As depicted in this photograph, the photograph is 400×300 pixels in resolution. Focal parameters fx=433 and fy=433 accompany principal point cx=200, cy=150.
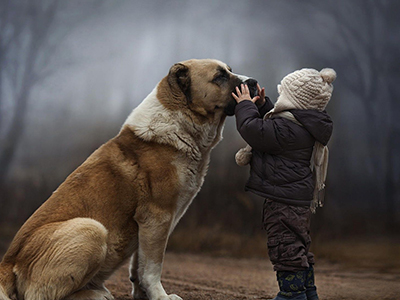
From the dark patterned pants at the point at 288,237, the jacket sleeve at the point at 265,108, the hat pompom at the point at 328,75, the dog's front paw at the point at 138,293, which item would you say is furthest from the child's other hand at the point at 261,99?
the dog's front paw at the point at 138,293

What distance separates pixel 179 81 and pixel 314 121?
1.15 m

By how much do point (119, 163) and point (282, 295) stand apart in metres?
1.58

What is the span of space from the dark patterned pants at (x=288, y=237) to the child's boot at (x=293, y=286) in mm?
51

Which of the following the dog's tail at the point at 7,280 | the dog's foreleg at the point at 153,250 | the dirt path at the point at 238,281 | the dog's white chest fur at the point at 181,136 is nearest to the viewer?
the dog's tail at the point at 7,280

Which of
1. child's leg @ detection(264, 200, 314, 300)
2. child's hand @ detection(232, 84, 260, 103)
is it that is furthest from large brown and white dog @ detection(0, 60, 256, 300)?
child's leg @ detection(264, 200, 314, 300)

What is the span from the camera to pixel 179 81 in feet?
11.8

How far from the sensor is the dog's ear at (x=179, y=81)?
11.7 ft

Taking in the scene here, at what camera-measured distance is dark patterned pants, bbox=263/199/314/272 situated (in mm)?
3104

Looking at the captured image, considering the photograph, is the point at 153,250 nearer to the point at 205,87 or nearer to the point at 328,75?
the point at 205,87

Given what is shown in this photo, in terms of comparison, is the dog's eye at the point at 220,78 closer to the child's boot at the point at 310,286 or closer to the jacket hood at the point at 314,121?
the jacket hood at the point at 314,121

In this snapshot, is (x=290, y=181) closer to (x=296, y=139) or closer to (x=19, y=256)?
(x=296, y=139)

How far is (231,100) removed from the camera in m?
3.56

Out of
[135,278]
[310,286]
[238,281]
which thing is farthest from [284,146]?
[238,281]

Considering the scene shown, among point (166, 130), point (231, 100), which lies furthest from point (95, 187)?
point (231, 100)
